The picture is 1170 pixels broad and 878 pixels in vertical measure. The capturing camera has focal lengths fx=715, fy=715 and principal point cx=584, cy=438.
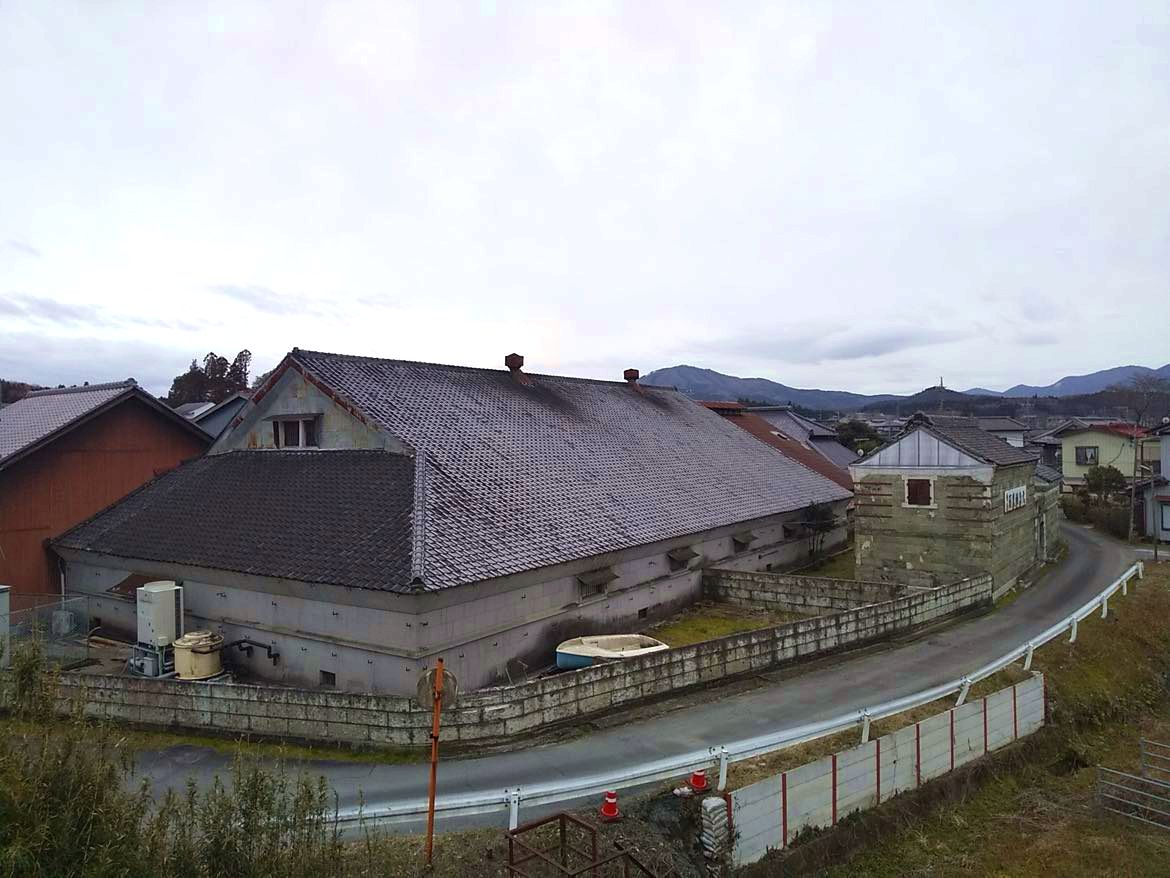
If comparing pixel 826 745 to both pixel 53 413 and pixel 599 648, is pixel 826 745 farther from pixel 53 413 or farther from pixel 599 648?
pixel 53 413

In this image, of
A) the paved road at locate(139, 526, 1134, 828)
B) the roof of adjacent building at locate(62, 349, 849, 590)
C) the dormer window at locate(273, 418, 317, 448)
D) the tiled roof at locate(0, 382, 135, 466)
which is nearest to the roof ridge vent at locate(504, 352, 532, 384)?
the roof of adjacent building at locate(62, 349, 849, 590)

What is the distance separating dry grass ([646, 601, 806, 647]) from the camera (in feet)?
65.8

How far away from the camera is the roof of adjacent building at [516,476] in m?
16.9

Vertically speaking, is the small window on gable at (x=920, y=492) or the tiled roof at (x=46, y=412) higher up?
the tiled roof at (x=46, y=412)

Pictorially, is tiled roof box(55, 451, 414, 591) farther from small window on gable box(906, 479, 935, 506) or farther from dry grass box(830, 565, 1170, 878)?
small window on gable box(906, 479, 935, 506)

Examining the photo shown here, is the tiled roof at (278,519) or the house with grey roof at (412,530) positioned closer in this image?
the house with grey roof at (412,530)

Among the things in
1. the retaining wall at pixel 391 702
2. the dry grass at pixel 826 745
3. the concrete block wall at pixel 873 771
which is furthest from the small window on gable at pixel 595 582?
the concrete block wall at pixel 873 771

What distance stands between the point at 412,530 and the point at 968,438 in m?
19.7

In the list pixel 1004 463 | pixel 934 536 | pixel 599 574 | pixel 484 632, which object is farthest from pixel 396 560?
pixel 1004 463

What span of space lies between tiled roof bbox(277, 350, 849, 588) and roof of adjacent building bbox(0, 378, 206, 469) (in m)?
7.13

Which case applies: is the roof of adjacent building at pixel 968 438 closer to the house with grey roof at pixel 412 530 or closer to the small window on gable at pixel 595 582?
the house with grey roof at pixel 412 530

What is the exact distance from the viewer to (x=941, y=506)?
24.0 metres

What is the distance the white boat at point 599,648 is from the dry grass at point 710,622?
6.82 ft

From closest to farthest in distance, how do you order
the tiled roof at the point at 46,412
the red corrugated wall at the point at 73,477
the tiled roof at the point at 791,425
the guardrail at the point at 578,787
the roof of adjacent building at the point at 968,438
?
the guardrail at the point at 578,787
the red corrugated wall at the point at 73,477
the tiled roof at the point at 46,412
the roof of adjacent building at the point at 968,438
the tiled roof at the point at 791,425
